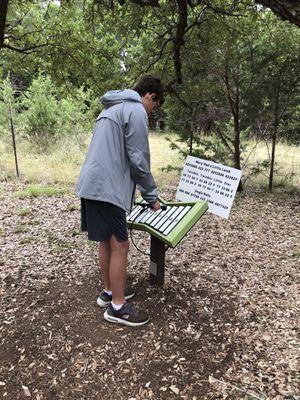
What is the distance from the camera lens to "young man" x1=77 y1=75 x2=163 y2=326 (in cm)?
285

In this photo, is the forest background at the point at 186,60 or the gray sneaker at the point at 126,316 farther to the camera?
the forest background at the point at 186,60

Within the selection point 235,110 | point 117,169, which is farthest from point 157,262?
point 235,110

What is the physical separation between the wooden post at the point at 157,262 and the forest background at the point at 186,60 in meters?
2.54

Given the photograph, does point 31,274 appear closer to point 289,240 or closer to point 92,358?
point 92,358

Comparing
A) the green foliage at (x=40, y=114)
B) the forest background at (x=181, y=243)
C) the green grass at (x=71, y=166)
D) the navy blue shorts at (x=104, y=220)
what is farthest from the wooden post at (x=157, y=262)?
the green foliage at (x=40, y=114)

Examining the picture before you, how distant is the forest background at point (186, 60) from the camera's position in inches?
224

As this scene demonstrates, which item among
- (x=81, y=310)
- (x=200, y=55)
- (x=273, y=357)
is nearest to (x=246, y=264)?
(x=273, y=357)

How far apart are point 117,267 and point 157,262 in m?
0.66

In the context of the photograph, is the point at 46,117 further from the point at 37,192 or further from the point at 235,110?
the point at 235,110

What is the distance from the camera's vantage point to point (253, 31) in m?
7.15

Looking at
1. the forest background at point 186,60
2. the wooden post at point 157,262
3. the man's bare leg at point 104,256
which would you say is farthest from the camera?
the forest background at point 186,60

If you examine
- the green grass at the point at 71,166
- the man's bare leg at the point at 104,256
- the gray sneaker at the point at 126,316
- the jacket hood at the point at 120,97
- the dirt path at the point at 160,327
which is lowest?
the green grass at the point at 71,166

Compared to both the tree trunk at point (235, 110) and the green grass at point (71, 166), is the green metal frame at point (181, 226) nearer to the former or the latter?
the green grass at point (71, 166)

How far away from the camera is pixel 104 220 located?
2979mm
